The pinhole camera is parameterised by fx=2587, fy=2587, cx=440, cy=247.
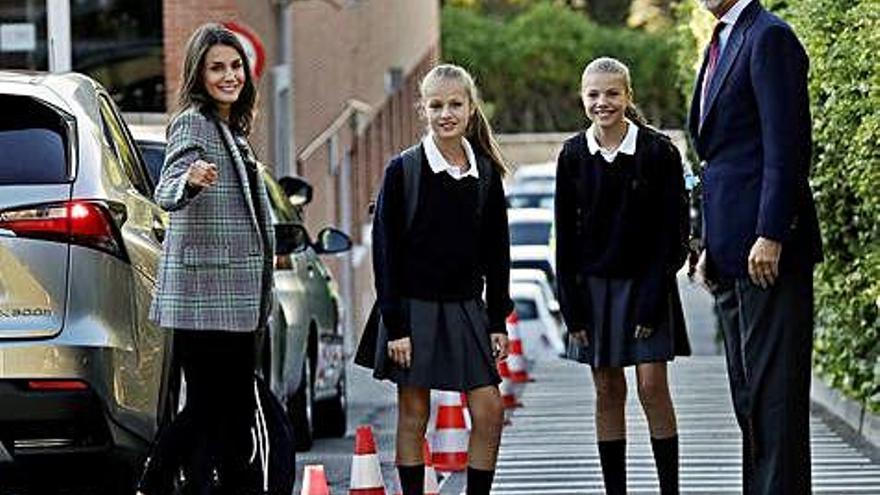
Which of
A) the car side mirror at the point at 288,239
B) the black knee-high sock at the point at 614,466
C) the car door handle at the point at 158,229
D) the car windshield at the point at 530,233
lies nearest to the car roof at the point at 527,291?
the car windshield at the point at 530,233

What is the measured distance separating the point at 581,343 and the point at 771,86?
1.89 meters

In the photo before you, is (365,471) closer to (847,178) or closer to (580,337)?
(580,337)

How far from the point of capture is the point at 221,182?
891cm

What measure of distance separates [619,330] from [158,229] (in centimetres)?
184

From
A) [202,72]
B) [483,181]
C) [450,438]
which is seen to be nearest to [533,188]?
[450,438]

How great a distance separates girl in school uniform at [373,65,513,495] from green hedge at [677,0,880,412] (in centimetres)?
235

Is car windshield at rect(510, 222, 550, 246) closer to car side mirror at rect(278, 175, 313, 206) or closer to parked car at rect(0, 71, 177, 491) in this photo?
car side mirror at rect(278, 175, 313, 206)

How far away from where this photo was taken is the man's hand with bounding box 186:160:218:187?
863cm

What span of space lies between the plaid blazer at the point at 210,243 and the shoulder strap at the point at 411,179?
0.53 meters

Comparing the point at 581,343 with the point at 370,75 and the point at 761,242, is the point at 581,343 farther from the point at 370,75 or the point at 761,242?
the point at 370,75

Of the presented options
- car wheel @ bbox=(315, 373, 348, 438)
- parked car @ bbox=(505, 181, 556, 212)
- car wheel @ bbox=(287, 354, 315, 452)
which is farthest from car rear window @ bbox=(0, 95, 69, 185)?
parked car @ bbox=(505, 181, 556, 212)

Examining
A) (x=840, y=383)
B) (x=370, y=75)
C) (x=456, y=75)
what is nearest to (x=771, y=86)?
(x=456, y=75)

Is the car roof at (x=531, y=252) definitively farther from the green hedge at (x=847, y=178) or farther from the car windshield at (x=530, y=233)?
the green hedge at (x=847, y=178)

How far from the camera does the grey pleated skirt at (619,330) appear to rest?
9.66m
